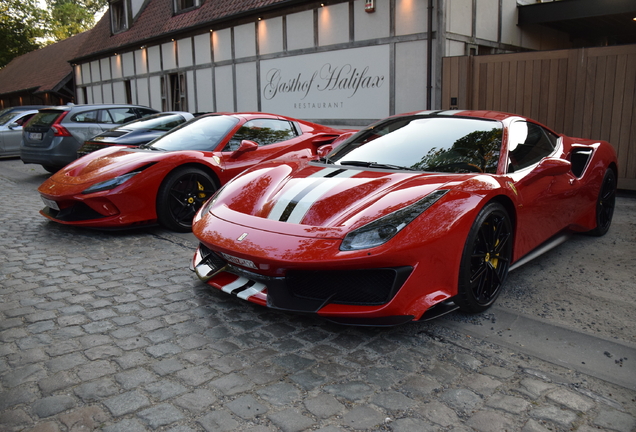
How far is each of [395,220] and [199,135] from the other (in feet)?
12.0

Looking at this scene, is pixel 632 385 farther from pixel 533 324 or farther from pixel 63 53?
pixel 63 53

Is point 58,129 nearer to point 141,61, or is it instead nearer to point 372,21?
point 372,21

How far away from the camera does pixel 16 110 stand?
1531 centimetres

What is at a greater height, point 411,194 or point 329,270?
point 411,194

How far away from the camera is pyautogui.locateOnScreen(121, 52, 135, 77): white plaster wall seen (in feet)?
60.8

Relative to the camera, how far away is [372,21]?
10.2 metres

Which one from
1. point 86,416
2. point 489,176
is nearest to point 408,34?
point 489,176

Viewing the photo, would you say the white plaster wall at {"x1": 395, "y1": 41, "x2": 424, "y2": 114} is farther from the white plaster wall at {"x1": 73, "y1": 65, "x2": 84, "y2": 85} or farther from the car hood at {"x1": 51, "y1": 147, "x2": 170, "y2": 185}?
the white plaster wall at {"x1": 73, "y1": 65, "x2": 84, "y2": 85}

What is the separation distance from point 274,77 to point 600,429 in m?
11.5

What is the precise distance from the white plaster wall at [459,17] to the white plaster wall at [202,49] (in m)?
7.70

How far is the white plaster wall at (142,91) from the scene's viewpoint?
58.5 ft

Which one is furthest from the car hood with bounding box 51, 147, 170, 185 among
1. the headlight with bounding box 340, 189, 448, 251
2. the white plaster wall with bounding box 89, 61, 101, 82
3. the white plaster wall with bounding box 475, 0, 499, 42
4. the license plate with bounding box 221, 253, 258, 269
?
the white plaster wall with bounding box 89, 61, 101, 82

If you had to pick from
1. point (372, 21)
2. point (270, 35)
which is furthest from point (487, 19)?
point (270, 35)

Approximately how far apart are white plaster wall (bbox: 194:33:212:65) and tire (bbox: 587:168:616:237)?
11983 millimetres
